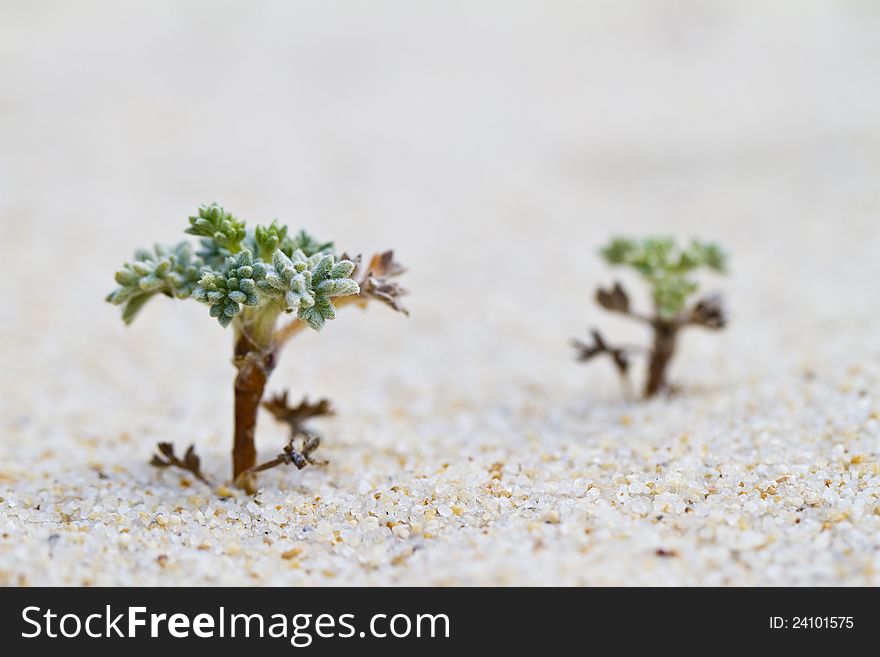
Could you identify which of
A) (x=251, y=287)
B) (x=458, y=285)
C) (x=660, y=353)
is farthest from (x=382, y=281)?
(x=458, y=285)

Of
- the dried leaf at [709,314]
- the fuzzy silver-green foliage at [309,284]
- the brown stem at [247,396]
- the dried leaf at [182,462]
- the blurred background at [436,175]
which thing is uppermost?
the blurred background at [436,175]

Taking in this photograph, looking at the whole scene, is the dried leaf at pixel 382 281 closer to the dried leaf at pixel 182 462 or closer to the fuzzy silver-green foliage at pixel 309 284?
the fuzzy silver-green foliage at pixel 309 284

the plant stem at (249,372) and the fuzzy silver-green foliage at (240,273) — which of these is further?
the plant stem at (249,372)

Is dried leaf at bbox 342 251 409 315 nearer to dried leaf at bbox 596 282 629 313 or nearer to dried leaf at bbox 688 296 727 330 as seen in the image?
dried leaf at bbox 596 282 629 313

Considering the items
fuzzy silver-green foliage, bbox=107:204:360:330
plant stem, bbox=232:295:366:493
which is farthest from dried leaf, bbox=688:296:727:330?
fuzzy silver-green foliage, bbox=107:204:360:330

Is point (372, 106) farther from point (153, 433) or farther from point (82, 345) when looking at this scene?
point (153, 433)

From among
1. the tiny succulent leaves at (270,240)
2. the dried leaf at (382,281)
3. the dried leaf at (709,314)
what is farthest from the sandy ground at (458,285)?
the tiny succulent leaves at (270,240)

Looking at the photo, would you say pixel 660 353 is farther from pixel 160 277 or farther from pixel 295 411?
pixel 160 277
